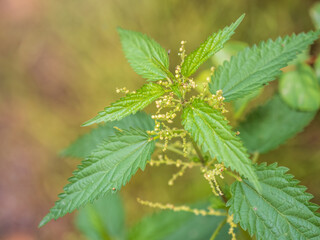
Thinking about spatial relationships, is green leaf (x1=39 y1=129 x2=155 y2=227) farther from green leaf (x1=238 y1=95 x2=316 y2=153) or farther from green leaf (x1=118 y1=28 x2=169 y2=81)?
green leaf (x1=238 y1=95 x2=316 y2=153)

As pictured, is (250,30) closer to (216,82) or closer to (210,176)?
(216,82)

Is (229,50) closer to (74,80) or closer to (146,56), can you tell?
(146,56)

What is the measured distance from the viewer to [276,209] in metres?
1.04

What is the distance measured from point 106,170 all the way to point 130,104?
0.25m

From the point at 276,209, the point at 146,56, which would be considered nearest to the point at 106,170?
the point at 146,56

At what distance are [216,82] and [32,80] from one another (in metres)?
2.97

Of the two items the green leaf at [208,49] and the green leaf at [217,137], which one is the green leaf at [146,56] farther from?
the green leaf at [217,137]

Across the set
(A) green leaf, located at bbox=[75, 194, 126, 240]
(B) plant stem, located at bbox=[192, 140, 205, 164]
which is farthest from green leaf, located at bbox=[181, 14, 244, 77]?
(A) green leaf, located at bbox=[75, 194, 126, 240]

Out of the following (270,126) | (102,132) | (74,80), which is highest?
(74,80)

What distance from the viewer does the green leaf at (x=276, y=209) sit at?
100 cm

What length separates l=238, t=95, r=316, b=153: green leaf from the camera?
5.09ft

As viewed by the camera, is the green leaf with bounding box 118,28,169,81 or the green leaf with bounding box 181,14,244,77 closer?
the green leaf with bounding box 181,14,244,77

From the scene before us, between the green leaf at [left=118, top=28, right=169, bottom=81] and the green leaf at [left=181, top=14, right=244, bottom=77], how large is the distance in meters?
0.08

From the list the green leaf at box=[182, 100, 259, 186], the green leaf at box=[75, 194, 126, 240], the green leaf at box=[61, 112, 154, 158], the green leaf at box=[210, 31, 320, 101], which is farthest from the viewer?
the green leaf at box=[75, 194, 126, 240]
